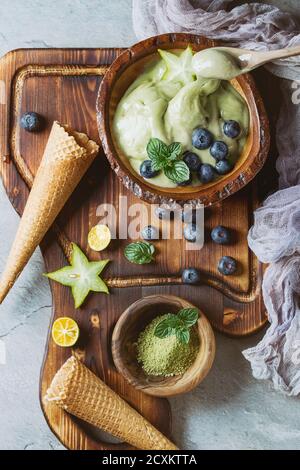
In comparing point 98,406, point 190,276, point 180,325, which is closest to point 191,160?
point 190,276

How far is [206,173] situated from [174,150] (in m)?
0.13

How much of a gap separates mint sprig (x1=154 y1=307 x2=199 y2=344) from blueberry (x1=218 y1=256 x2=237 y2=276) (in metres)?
0.19

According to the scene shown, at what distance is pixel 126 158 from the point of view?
2049 mm

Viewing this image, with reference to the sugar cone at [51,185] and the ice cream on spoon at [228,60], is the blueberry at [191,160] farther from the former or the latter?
the sugar cone at [51,185]

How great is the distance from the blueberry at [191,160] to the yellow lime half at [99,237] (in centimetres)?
40

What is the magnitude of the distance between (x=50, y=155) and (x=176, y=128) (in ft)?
1.46

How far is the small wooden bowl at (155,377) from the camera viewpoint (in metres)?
2.09

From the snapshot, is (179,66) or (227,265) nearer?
(179,66)

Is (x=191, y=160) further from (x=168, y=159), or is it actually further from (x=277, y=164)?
(x=277, y=164)

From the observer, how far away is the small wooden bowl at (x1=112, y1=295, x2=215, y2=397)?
82.3 inches

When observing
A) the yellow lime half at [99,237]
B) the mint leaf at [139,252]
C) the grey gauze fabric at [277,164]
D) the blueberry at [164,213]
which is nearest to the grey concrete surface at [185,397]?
the grey gauze fabric at [277,164]
